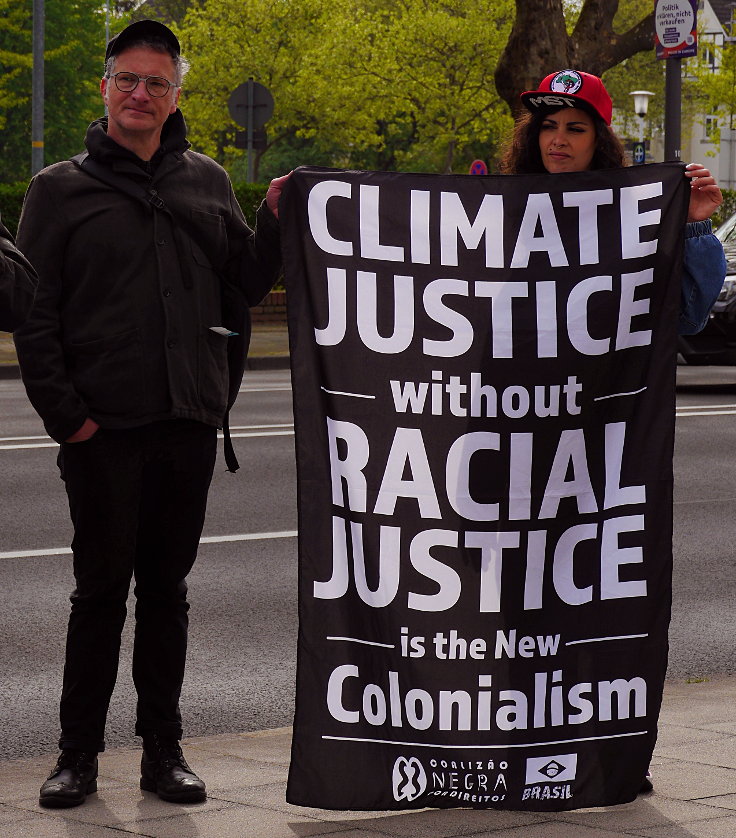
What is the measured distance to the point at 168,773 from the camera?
391 cm

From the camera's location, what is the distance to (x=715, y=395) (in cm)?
1526

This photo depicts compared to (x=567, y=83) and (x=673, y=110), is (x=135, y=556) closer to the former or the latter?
(x=567, y=83)

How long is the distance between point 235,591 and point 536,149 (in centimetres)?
333

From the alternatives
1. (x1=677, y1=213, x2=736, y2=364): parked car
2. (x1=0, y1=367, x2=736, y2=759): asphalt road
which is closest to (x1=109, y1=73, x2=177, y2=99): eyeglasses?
(x1=0, y1=367, x2=736, y2=759): asphalt road

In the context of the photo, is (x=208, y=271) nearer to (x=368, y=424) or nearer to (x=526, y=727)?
(x=368, y=424)

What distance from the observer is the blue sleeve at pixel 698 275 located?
383 centimetres

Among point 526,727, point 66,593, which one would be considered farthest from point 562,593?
point 66,593

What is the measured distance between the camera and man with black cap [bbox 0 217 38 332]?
11.0 ft

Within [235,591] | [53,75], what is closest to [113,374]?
[235,591]

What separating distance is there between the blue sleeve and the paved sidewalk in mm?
1156

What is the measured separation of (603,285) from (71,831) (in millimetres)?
1778

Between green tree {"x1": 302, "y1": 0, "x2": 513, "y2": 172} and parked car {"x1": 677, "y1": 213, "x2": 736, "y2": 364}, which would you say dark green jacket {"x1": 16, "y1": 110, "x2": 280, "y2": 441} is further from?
green tree {"x1": 302, "y1": 0, "x2": 513, "y2": 172}

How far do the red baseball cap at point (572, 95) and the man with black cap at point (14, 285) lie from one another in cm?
134

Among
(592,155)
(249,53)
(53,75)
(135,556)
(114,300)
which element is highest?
(249,53)
